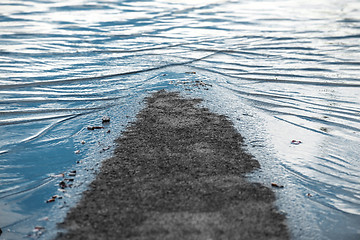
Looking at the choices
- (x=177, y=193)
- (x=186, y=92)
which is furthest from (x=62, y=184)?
(x=186, y=92)

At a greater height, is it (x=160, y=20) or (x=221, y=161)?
(x=160, y=20)

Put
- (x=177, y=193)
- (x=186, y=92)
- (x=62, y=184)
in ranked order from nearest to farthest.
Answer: (x=177, y=193) < (x=62, y=184) < (x=186, y=92)

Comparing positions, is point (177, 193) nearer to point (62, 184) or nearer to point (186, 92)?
point (62, 184)

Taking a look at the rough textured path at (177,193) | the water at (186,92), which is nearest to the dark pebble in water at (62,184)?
the water at (186,92)

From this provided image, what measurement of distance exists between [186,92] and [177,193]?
321cm

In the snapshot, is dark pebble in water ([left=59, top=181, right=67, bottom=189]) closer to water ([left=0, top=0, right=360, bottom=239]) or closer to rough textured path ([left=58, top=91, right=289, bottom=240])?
water ([left=0, top=0, right=360, bottom=239])

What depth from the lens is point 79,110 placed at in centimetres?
657

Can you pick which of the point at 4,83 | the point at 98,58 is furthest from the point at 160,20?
the point at 4,83

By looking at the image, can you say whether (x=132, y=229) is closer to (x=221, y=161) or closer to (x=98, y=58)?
(x=221, y=161)

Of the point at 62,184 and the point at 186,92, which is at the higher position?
the point at 186,92

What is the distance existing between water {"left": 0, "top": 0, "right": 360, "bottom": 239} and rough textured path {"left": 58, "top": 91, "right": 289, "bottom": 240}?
191 mm

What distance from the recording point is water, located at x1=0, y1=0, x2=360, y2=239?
169 inches

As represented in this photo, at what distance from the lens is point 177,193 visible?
4098mm

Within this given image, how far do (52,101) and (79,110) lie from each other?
2.11 feet
